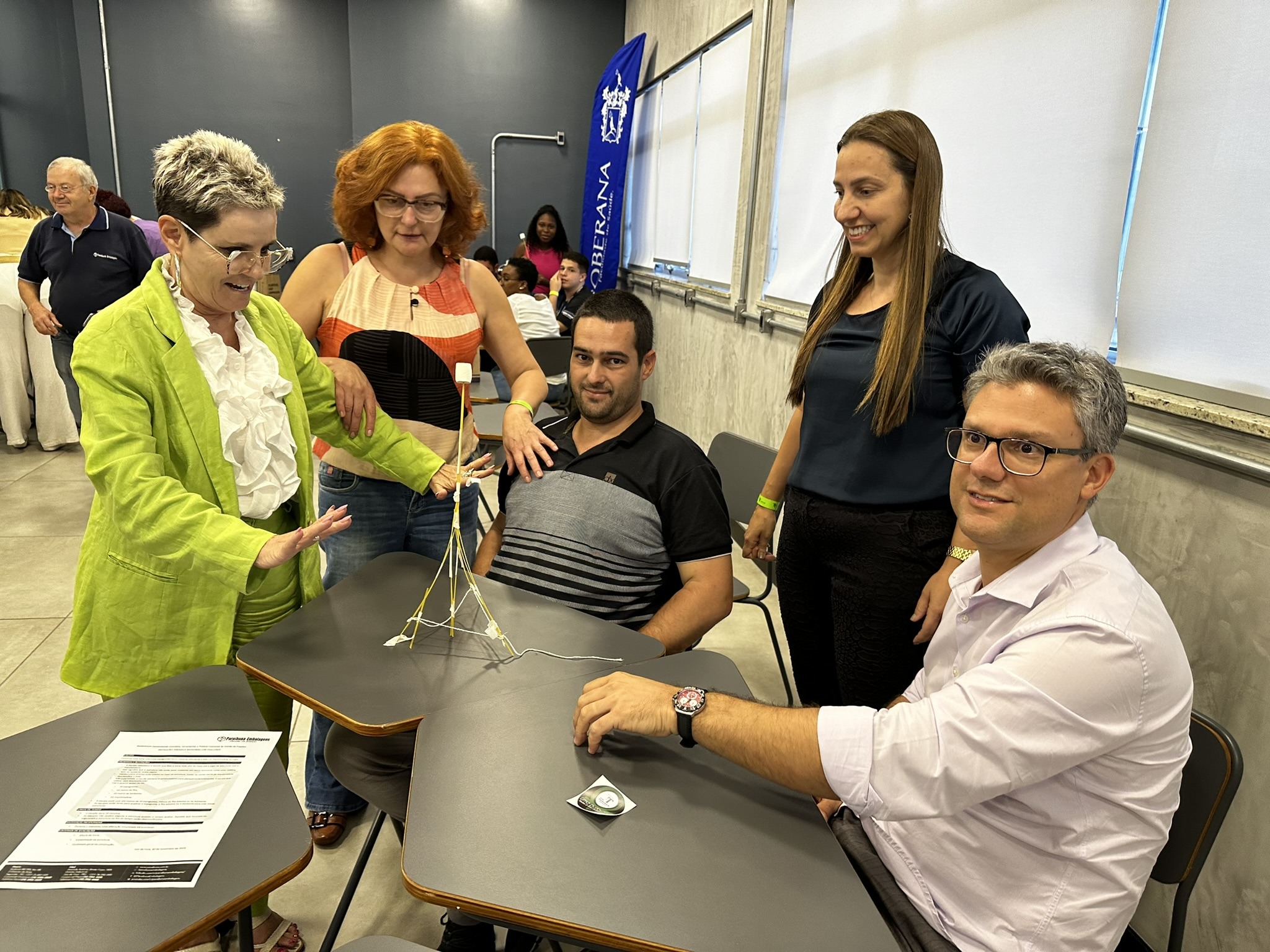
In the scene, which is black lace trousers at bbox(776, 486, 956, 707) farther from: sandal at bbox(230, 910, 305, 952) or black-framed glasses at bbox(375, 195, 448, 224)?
sandal at bbox(230, 910, 305, 952)

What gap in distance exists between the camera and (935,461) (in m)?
1.74

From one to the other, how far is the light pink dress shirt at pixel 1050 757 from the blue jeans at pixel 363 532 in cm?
128

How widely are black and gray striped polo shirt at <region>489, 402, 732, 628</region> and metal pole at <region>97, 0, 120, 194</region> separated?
823cm

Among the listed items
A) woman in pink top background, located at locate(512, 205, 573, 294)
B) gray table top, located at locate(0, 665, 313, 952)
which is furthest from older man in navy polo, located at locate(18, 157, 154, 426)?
gray table top, located at locate(0, 665, 313, 952)

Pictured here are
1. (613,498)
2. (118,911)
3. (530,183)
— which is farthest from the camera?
(530,183)

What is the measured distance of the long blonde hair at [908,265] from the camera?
5.62 ft

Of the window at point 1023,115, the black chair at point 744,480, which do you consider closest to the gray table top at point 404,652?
the black chair at point 744,480

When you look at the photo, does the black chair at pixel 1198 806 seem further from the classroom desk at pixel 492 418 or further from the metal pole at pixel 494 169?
Answer: the metal pole at pixel 494 169

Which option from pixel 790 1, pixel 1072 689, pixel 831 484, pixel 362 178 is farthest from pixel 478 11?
pixel 1072 689

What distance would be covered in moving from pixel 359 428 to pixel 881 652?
124cm

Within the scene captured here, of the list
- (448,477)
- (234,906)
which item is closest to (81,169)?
(448,477)

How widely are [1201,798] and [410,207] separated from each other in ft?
6.10

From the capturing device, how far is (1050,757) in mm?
1031

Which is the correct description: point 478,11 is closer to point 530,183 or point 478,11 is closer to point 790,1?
point 530,183
